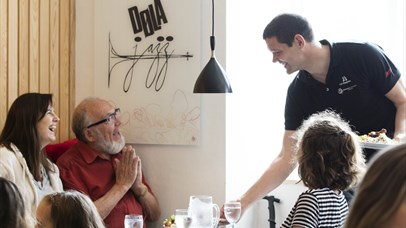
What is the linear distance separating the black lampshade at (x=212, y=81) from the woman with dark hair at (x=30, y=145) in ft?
2.88

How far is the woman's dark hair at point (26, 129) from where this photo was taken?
10.9ft

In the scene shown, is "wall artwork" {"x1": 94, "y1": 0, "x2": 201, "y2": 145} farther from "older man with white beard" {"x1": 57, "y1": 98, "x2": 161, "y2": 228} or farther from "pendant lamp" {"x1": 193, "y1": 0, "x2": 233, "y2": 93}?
"pendant lamp" {"x1": 193, "y1": 0, "x2": 233, "y2": 93}

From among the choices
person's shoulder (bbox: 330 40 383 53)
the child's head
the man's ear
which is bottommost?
the child's head

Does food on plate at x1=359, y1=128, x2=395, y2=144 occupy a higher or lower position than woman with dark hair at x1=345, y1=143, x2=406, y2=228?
lower

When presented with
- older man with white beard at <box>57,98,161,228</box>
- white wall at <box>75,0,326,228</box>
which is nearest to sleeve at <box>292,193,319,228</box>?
white wall at <box>75,0,326,228</box>

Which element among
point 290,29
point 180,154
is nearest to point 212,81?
point 290,29

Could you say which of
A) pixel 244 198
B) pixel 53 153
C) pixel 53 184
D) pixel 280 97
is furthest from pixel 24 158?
pixel 280 97

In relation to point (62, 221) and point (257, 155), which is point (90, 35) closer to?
point (257, 155)

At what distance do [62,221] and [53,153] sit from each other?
79.8 inches

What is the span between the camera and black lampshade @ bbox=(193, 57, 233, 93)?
3.13 meters

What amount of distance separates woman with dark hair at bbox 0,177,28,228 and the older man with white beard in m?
1.92

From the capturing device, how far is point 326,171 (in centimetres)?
237

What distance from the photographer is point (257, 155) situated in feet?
13.2

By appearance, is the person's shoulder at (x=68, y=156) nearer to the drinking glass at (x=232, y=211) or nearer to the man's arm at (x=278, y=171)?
the man's arm at (x=278, y=171)
